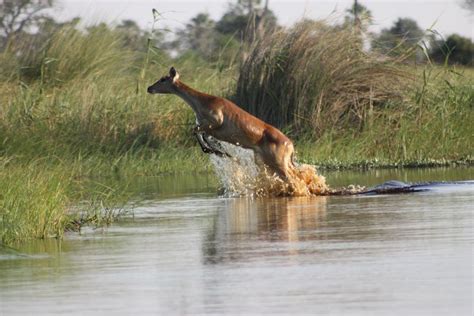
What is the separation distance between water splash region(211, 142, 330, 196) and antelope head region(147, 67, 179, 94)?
1294 millimetres

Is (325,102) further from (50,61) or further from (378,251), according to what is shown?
(378,251)

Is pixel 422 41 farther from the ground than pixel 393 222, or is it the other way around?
pixel 422 41

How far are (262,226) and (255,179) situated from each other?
14.2 feet

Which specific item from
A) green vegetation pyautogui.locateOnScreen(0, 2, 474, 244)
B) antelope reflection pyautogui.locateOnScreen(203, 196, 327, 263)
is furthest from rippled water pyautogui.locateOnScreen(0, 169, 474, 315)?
green vegetation pyautogui.locateOnScreen(0, 2, 474, 244)

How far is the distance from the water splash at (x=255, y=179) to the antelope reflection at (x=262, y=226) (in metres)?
→ 0.48

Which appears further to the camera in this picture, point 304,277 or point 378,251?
point 378,251

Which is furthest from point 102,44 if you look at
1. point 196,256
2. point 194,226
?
point 196,256

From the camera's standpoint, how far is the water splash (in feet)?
55.6

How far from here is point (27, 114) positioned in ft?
71.4

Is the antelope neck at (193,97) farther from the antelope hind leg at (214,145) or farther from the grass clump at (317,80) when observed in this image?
the grass clump at (317,80)

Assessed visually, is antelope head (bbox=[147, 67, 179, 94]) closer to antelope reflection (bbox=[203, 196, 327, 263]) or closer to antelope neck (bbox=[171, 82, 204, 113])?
antelope neck (bbox=[171, 82, 204, 113])

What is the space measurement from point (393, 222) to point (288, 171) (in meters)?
4.41

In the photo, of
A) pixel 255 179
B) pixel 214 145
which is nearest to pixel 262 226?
pixel 255 179

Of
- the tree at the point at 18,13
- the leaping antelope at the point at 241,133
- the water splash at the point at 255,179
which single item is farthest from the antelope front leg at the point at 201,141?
the tree at the point at 18,13
